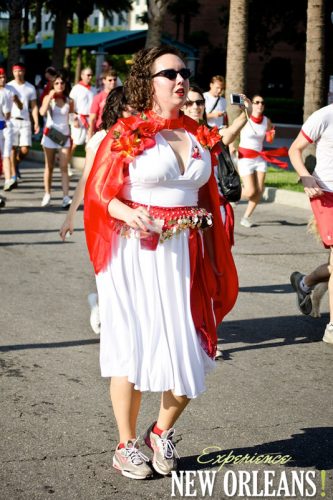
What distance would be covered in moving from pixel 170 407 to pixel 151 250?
0.75 metres

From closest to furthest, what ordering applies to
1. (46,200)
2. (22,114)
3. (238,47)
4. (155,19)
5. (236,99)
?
(236,99) < (46,200) < (22,114) < (238,47) < (155,19)

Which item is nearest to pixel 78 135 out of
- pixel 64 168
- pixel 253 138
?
pixel 64 168

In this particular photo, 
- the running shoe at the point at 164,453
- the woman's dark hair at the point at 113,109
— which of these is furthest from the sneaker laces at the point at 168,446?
the woman's dark hair at the point at 113,109

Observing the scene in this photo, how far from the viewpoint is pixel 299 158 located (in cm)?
760

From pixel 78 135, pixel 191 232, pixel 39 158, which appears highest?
pixel 191 232

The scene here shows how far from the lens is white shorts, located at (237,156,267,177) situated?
46.5 feet

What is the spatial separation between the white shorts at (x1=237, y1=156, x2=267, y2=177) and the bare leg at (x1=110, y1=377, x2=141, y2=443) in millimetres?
9540

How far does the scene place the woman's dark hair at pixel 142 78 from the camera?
4.80 meters

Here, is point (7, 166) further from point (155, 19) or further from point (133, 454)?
point (133, 454)

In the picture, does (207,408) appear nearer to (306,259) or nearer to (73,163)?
(306,259)

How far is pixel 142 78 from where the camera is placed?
482 centimetres

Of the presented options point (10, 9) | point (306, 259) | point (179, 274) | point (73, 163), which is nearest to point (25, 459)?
point (179, 274)

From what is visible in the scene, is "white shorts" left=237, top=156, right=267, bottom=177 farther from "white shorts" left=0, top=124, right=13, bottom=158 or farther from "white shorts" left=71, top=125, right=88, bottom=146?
"white shorts" left=71, top=125, right=88, bottom=146

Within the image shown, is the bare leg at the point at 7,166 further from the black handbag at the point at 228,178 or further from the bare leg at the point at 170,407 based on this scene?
the bare leg at the point at 170,407
